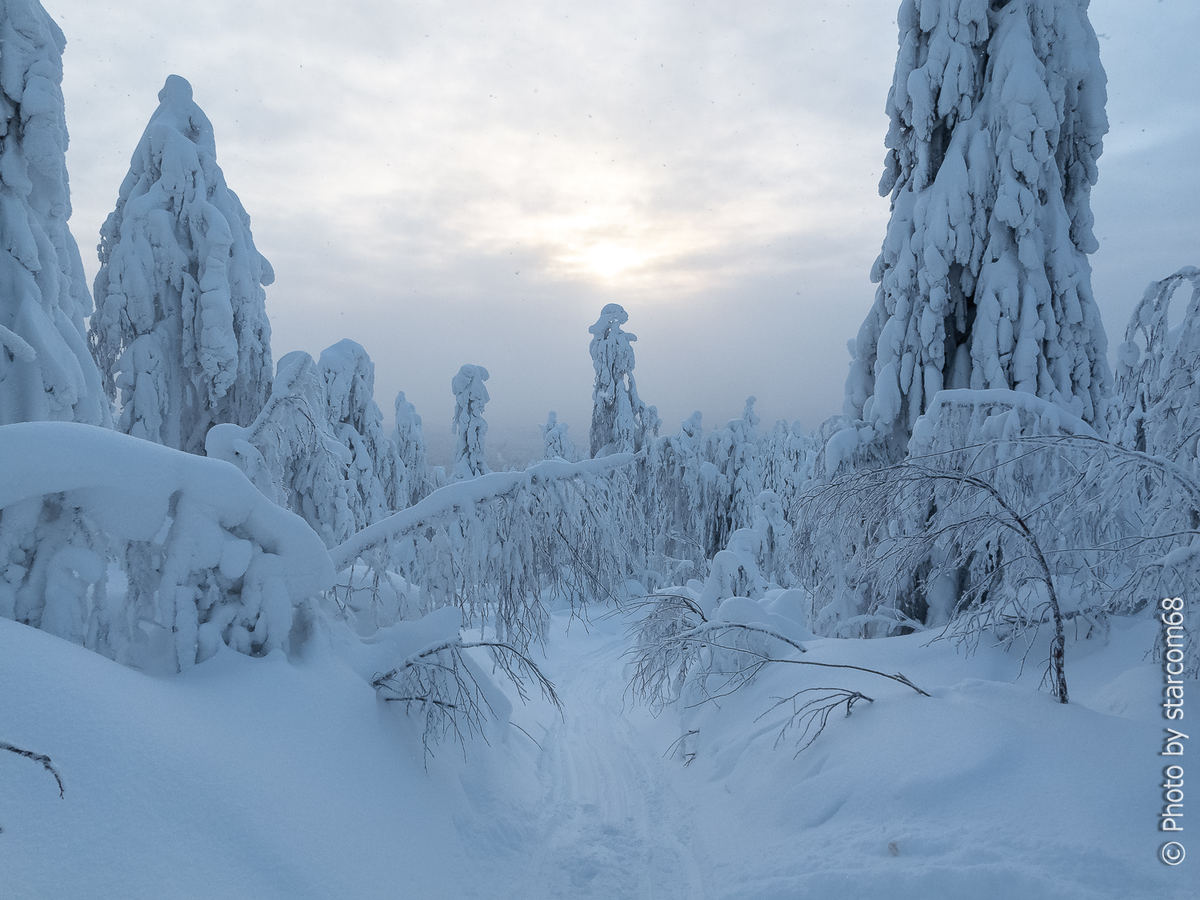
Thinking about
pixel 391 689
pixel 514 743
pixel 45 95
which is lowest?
pixel 514 743

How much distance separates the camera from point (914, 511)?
5.66 metres

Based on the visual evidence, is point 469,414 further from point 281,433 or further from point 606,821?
point 606,821

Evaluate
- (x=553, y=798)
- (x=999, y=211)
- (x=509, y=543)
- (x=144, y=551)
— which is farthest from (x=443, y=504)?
(x=999, y=211)

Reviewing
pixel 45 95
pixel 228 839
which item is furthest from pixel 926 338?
pixel 45 95

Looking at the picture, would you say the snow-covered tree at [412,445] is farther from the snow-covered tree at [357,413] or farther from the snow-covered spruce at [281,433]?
the snow-covered spruce at [281,433]

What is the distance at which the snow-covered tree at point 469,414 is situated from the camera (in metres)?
28.7

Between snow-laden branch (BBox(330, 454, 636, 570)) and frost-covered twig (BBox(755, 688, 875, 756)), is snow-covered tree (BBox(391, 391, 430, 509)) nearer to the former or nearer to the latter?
snow-laden branch (BBox(330, 454, 636, 570))

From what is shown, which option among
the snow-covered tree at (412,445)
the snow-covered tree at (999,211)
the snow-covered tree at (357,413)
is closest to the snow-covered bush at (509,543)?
the snow-covered tree at (999,211)

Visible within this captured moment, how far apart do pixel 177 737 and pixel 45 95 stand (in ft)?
23.5

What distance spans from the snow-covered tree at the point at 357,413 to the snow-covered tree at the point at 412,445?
8159 millimetres

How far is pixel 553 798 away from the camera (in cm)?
657

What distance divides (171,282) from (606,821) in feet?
36.5

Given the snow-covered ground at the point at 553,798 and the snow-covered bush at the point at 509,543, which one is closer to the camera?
the snow-covered ground at the point at 553,798

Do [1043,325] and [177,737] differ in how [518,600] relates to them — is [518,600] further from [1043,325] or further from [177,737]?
[1043,325]
